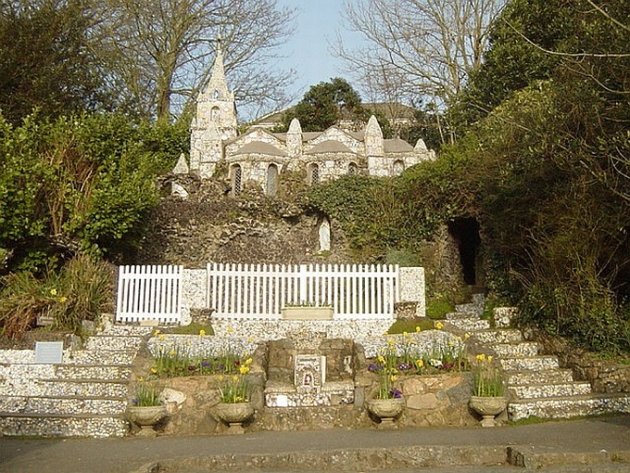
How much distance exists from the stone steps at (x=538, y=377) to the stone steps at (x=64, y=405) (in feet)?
19.3

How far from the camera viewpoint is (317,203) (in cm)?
2220

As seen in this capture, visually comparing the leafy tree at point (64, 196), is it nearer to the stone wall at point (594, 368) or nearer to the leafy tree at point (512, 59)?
the stone wall at point (594, 368)

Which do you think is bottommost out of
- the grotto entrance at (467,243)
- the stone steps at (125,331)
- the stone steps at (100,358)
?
the stone steps at (100,358)

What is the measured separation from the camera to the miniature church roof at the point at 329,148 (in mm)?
31250

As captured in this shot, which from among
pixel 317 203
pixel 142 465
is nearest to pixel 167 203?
pixel 317 203

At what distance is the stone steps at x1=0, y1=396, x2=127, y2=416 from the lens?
870 cm

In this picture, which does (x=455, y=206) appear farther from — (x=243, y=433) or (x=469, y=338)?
(x=243, y=433)

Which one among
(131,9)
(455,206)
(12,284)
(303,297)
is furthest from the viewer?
(131,9)

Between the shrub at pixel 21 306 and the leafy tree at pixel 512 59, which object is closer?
the shrub at pixel 21 306

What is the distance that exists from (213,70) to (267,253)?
580 inches

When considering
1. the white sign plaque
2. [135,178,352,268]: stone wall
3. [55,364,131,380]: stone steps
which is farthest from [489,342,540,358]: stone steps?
[135,178,352,268]: stone wall

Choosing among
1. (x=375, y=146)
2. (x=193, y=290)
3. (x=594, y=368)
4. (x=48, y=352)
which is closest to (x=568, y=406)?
(x=594, y=368)

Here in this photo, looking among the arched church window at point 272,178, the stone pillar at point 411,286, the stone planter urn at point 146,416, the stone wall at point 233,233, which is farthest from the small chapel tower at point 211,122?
the stone planter urn at point 146,416

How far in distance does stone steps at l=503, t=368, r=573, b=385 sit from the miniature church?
816 inches
